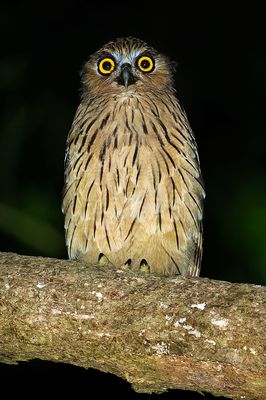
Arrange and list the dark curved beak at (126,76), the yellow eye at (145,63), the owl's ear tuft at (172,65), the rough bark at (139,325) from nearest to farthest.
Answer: the rough bark at (139,325) → the dark curved beak at (126,76) → the yellow eye at (145,63) → the owl's ear tuft at (172,65)

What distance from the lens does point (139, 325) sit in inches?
121

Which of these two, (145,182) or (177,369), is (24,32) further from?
(177,369)

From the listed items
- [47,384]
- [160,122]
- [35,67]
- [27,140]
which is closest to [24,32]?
[35,67]

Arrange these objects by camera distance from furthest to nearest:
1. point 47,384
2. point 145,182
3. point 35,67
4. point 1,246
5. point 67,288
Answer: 1. point 35,67
2. point 1,246
3. point 47,384
4. point 145,182
5. point 67,288

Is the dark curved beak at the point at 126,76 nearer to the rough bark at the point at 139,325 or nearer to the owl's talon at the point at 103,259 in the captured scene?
the owl's talon at the point at 103,259

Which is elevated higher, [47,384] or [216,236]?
[216,236]

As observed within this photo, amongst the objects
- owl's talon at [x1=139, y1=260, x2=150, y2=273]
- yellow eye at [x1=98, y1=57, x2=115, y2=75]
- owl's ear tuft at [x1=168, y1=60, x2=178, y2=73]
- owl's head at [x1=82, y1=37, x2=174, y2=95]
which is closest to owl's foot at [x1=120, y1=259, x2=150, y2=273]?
owl's talon at [x1=139, y1=260, x2=150, y2=273]

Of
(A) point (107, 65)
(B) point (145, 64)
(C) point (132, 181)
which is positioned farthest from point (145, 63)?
(C) point (132, 181)

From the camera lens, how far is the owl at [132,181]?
179 inches

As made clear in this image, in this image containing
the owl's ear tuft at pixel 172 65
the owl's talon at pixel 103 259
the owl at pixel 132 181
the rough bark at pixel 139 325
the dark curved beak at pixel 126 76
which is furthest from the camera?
the owl's ear tuft at pixel 172 65

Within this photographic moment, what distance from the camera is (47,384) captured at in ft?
16.8

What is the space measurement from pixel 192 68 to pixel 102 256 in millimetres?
2422

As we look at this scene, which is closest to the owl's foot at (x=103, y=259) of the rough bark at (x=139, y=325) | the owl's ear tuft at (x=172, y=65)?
the rough bark at (x=139, y=325)

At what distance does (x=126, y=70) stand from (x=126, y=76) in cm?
6
